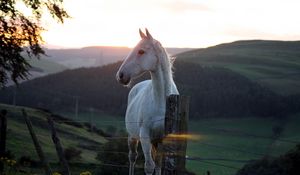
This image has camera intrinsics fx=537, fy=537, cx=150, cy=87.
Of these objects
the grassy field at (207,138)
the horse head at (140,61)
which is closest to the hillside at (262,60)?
the grassy field at (207,138)

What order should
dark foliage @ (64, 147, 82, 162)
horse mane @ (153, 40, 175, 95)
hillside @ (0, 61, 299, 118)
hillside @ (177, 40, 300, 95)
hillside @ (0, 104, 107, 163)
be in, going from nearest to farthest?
horse mane @ (153, 40, 175, 95) < dark foliage @ (64, 147, 82, 162) < hillside @ (0, 104, 107, 163) < hillside @ (0, 61, 299, 118) < hillside @ (177, 40, 300, 95)

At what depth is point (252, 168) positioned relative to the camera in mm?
31953

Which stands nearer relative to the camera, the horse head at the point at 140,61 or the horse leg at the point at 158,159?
the horse leg at the point at 158,159

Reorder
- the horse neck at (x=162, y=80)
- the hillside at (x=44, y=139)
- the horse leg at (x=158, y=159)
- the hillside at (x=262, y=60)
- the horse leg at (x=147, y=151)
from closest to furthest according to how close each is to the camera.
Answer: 1. the horse leg at (x=158, y=159)
2. the horse leg at (x=147, y=151)
3. the horse neck at (x=162, y=80)
4. the hillside at (x=44, y=139)
5. the hillside at (x=262, y=60)

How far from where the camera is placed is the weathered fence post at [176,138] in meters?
7.11

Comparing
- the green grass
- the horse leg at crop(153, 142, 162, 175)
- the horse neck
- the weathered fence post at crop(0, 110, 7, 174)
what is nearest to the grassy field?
the green grass

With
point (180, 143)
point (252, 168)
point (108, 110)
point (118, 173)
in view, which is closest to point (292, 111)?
point (108, 110)

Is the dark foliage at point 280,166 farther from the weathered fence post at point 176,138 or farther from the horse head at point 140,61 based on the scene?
the weathered fence post at point 176,138

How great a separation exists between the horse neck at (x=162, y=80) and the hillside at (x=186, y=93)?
82956 millimetres

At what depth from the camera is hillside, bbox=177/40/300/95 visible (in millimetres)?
119406

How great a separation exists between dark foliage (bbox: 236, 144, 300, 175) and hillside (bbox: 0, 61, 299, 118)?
62.2 m

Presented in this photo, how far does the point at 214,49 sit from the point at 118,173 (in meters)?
157

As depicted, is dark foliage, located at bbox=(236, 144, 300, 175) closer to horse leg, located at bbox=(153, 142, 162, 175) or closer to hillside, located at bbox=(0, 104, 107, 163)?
hillside, located at bbox=(0, 104, 107, 163)

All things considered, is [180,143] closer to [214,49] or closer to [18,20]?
[18,20]
